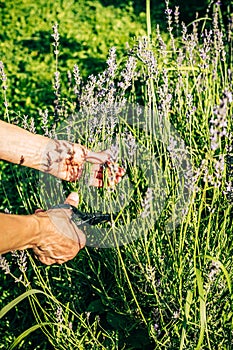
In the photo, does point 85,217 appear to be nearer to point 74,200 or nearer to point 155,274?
point 74,200

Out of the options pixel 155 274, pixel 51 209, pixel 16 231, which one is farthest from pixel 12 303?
pixel 155 274

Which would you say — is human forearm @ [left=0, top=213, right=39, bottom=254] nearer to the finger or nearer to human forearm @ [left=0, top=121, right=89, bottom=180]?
the finger

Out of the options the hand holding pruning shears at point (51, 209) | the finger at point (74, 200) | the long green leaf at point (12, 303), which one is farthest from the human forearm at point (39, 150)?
the long green leaf at point (12, 303)

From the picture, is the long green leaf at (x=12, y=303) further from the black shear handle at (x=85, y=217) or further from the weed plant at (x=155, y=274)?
the black shear handle at (x=85, y=217)

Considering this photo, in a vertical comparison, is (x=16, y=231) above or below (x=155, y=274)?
above

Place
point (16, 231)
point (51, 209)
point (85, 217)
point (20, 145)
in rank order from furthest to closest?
point (20, 145) < point (85, 217) < point (51, 209) < point (16, 231)

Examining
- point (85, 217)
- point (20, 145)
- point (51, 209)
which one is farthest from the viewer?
point (20, 145)

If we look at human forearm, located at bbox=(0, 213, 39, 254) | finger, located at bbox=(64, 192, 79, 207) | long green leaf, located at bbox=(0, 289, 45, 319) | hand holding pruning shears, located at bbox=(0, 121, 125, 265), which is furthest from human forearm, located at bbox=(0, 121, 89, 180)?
long green leaf, located at bbox=(0, 289, 45, 319)

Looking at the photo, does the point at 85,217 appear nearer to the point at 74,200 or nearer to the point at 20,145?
the point at 74,200

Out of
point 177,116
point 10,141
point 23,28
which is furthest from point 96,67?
point 10,141

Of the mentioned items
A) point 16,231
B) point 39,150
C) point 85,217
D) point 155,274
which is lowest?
point 155,274

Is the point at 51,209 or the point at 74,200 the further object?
the point at 74,200

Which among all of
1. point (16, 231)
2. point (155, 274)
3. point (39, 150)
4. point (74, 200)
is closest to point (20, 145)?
point (39, 150)

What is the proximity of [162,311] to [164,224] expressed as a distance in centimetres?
32
